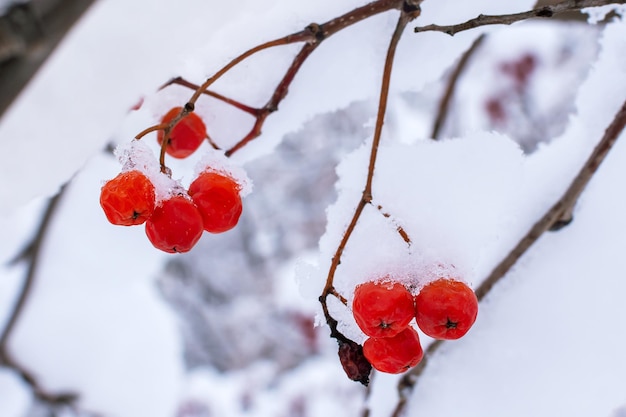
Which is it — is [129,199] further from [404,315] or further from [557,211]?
[557,211]

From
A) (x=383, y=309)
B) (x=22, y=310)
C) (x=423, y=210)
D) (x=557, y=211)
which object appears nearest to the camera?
(x=383, y=309)

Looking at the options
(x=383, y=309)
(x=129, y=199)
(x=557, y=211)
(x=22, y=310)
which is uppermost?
(x=129, y=199)

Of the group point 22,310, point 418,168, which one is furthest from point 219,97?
point 22,310

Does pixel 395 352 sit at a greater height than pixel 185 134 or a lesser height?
lesser

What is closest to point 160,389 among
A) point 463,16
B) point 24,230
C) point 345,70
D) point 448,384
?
point 24,230

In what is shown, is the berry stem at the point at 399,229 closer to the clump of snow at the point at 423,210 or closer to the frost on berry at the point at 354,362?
the clump of snow at the point at 423,210

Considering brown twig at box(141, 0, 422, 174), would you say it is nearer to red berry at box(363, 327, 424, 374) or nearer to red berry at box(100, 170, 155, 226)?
red berry at box(100, 170, 155, 226)

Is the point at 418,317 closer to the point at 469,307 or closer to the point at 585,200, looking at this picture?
the point at 469,307

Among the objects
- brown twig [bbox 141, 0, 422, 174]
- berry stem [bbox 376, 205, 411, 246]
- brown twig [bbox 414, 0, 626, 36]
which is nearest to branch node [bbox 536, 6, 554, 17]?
brown twig [bbox 414, 0, 626, 36]
